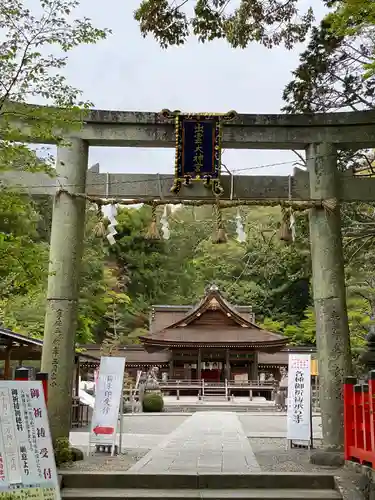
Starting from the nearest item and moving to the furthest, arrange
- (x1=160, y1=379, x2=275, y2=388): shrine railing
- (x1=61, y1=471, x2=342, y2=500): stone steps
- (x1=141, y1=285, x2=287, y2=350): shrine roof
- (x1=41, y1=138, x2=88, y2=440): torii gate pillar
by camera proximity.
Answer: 1. (x1=61, y1=471, x2=342, y2=500): stone steps
2. (x1=41, y1=138, x2=88, y2=440): torii gate pillar
3. (x1=160, y1=379, x2=275, y2=388): shrine railing
4. (x1=141, y1=285, x2=287, y2=350): shrine roof

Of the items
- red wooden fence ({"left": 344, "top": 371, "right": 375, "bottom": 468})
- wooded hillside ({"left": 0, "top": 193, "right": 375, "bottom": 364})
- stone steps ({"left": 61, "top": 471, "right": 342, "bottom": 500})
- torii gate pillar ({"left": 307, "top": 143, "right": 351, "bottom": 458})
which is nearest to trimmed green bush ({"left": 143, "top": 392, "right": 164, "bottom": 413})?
wooded hillside ({"left": 0, "top": 193, "right": 375, "bottom": 364})

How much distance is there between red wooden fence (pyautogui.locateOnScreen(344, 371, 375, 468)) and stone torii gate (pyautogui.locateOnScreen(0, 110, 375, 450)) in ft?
1.65

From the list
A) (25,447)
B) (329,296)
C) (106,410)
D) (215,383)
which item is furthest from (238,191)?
(215,383)

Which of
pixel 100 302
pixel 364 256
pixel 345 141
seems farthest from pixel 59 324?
pixel 100 302

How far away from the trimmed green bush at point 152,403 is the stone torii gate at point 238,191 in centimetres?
1459

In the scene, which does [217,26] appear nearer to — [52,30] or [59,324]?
[52,30]

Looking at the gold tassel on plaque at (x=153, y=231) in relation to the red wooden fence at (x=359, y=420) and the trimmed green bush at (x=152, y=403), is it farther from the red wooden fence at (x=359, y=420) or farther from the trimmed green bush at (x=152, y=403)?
the trimmed green bush at (x=152, y=403)

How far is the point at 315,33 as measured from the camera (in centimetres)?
1044

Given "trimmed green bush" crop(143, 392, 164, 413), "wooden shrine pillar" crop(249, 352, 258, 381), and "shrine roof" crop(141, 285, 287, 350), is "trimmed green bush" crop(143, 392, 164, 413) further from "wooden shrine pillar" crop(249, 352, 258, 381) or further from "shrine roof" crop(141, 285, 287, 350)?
"wooden shrine pillar" crop(249, 352, 258, 381)

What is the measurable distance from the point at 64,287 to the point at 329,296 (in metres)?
4.10

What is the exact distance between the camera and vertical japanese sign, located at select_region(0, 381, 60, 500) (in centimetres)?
405

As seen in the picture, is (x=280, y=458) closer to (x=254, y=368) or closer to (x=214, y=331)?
(x=254, y=368)

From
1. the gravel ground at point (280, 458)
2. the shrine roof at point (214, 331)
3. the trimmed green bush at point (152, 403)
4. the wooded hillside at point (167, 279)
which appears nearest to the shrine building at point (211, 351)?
the shrine roof at point (214, 331)

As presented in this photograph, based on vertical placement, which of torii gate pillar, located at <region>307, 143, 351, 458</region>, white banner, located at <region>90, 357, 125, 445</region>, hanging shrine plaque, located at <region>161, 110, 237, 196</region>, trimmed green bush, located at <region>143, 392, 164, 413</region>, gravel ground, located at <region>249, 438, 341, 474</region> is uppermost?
hanging shrine plaque, located at <region>161, 110, 237, 196</region>
